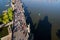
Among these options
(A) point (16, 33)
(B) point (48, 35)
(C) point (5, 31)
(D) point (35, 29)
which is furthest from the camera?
(D) point (35, 29)

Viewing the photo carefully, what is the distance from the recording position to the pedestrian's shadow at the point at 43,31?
17.7 m

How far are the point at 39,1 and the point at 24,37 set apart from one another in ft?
81.9

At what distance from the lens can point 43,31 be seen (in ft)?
63.4

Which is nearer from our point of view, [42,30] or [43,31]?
[43,31]

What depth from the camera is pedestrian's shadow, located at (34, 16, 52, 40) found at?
17.7 meters

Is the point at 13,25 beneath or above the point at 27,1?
beneath

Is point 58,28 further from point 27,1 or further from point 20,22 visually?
point 27,1

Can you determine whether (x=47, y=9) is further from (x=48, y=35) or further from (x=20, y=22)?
(x=20, y=22)

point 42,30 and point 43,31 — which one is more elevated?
point 42,30

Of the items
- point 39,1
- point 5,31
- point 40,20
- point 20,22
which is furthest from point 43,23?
point 39,1

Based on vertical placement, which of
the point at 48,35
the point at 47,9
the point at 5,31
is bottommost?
the point at 48,35

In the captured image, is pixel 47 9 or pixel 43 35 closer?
pixel 43 35

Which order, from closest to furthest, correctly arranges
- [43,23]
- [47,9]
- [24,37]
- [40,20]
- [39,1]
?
[24,37]
[43,23]
[40,20]
[47,9]
[39,1]

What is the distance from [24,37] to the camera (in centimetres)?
1241
